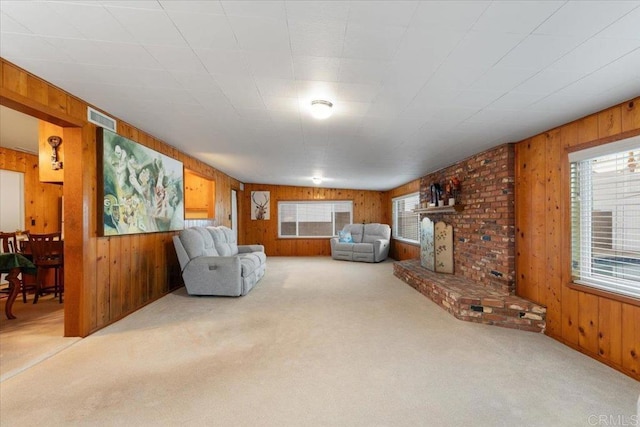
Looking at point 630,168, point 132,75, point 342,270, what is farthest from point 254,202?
point 630,168

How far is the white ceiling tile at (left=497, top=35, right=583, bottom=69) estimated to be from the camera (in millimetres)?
1623

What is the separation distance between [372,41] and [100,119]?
2.87m

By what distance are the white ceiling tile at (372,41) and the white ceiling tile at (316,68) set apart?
0.15 meters

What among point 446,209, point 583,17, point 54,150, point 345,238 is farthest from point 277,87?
point 345,238

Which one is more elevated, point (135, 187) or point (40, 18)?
point (40, 18)

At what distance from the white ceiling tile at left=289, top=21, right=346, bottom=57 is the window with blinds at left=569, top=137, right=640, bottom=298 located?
2434mm

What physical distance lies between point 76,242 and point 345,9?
121 inches

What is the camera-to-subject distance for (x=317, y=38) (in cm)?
169

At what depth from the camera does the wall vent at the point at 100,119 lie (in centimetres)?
286

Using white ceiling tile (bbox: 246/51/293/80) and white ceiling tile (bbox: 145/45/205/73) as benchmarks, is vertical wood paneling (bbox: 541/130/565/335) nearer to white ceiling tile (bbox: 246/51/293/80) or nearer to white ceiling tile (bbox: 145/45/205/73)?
white ceiling tile (bbox: 246/51/293/80)

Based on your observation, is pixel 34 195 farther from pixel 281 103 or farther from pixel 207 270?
pixel 281 103

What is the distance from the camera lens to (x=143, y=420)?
1.67 meters

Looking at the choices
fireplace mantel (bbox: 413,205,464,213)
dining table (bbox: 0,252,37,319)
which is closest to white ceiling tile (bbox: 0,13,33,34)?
dining table (bbox: 0,252,37,319)

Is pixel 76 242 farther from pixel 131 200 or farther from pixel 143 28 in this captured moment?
pixel 143 28
